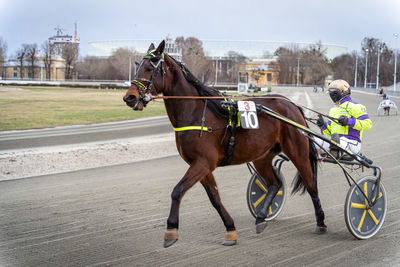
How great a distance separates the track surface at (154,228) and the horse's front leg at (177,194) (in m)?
0.21

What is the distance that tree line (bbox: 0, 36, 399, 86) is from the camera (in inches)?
2985

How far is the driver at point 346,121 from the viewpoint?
19.5 ft

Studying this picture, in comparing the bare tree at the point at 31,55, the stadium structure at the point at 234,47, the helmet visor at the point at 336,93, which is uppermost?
the stadium structure at the point at 234,47

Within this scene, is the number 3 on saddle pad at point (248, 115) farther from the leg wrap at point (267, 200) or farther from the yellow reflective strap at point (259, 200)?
the yellow reflective strap at point (259, 200)

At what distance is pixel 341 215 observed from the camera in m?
6.52

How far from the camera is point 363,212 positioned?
18.3ft

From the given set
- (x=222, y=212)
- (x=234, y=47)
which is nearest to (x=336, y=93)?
(x=222, y=212)

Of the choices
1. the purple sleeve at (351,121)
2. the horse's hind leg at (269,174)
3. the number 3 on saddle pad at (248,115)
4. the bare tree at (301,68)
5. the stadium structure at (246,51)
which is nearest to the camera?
the number 3 on saddle pad at (248,115)

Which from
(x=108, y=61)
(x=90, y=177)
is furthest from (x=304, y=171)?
(x=108, y=61)

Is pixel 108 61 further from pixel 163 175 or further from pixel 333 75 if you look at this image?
pixel 163 175

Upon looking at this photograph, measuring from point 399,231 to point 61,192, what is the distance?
5.15 metres

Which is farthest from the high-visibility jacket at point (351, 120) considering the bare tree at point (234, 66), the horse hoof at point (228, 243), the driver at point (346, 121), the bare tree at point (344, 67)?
the bare tree at point (344, 67)

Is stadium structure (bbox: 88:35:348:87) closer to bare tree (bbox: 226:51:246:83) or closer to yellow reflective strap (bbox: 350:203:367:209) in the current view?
bare tree (bbox: 226:51:246:83)

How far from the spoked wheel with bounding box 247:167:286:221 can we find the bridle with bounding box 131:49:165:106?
79.5 inches
